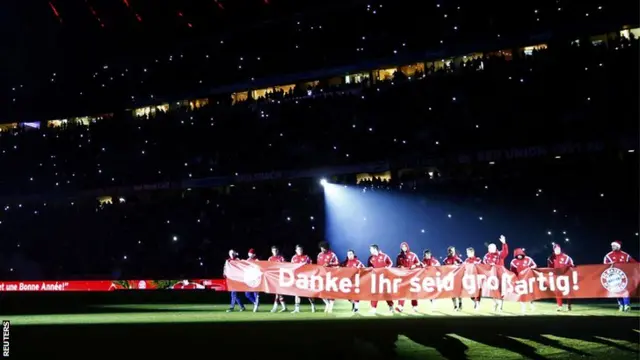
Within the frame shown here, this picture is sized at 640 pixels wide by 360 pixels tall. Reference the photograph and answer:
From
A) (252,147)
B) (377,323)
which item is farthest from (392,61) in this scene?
(377,323)

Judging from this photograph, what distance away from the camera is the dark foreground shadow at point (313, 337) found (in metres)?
9.83

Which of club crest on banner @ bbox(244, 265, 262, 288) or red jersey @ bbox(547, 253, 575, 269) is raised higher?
red jersey @ bbox(547, 253, 575, 269)

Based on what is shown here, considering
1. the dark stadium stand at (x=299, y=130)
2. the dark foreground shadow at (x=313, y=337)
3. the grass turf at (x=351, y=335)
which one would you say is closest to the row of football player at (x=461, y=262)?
the grass turf at (x=351, y=335)

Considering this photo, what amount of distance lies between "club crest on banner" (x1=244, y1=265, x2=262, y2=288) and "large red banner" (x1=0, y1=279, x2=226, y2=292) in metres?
9.43

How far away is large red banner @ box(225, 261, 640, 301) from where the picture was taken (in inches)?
587

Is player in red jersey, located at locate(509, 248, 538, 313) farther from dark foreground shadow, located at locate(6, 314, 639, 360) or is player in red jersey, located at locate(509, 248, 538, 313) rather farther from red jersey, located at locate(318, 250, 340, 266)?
red jersey, located at locate(318, 250, 340, 266)

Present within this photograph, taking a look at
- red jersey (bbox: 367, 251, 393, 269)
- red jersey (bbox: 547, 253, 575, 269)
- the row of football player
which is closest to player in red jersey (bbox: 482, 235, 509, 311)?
the row of football player

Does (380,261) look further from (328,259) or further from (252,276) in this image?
(252,276)

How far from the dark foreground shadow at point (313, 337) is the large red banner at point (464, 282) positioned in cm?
161

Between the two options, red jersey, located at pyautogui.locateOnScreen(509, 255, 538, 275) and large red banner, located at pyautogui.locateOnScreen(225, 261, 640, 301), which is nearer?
large red banner, located at pyautogui.locateOnScreen(225, 261, 640, 301)

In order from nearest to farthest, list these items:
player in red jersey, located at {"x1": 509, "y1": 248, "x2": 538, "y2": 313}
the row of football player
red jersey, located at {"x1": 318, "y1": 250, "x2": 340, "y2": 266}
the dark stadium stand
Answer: player in red jersey, located at {"x1": 509, "y1": 248, "x2": 538, "y2": 313} < the row of football player < red jersey, located at {"x1": 318, "y1": 250, "x2": 340, "y2": 266} < the dark stadium stand

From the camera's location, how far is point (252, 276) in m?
17.0

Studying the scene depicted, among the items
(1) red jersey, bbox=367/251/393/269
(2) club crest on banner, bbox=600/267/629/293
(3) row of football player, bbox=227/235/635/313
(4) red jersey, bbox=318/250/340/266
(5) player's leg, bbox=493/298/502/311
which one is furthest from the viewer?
(4) red jersey, bbox=318/250/340/266

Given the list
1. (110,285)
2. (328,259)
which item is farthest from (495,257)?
(110,285)
